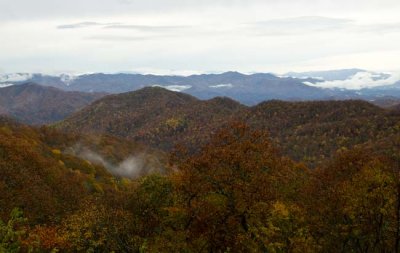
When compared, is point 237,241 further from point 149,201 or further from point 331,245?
point 331,245

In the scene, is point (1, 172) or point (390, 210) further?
point (1, 172)

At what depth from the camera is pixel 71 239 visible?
45688mm

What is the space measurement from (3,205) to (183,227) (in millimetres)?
30574

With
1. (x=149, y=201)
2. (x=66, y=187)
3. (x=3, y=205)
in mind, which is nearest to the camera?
(x=149, y=201)

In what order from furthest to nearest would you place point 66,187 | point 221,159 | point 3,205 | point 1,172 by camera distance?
point 66,187, point 1,172, point 3,205, point 221,159

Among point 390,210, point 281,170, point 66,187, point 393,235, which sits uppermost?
point 281,170

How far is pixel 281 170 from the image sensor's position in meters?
45.8

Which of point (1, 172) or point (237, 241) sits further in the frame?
point (1, 172)

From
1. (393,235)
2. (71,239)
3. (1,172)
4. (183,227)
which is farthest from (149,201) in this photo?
(1,172)

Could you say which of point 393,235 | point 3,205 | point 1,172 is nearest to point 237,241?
point 393,235

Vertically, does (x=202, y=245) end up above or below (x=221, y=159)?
below

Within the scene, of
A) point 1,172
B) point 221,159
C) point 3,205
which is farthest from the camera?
point 1,172

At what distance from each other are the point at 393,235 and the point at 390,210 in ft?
14.3

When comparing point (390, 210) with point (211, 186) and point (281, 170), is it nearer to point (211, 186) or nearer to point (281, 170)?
point (281, 170)
